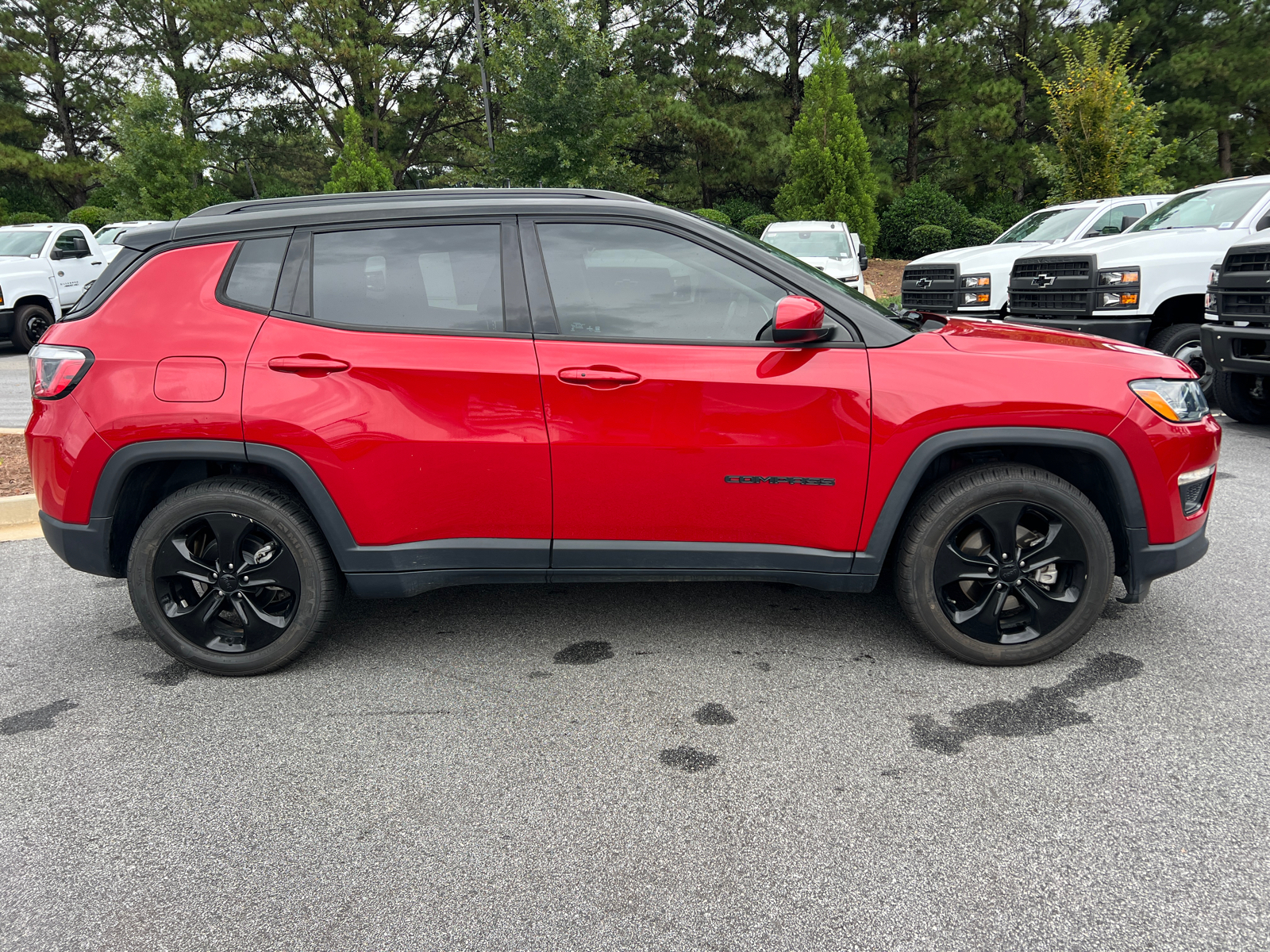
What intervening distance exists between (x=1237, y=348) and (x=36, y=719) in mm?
7893

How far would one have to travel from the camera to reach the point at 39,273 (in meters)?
14.0

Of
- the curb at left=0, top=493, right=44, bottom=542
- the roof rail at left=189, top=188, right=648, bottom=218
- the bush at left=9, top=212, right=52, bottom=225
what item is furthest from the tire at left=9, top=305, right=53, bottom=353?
the bush at left=9, top=212, right=52, bottom=225

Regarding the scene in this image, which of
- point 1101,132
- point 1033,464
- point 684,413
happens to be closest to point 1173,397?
point 1033,464

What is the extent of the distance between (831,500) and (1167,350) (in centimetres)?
637

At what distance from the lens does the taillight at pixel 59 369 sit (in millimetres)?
3375

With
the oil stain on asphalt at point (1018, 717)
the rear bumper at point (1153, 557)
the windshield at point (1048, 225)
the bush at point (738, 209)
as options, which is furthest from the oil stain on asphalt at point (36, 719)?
the bush at point (738, 209)

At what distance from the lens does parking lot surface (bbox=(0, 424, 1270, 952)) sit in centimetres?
221

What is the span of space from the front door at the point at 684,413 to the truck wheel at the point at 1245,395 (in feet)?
19.9

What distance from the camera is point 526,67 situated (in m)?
17.7

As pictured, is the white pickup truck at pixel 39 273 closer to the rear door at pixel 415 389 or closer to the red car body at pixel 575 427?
the red car body at pixel 575 427

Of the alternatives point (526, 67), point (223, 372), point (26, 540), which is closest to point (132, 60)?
point (526, 67)

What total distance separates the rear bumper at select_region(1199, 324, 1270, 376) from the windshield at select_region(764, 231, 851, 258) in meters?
7.38

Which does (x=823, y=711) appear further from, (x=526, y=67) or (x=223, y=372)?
(x=526, y=67)

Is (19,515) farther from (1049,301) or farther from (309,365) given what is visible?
(1049,301)
